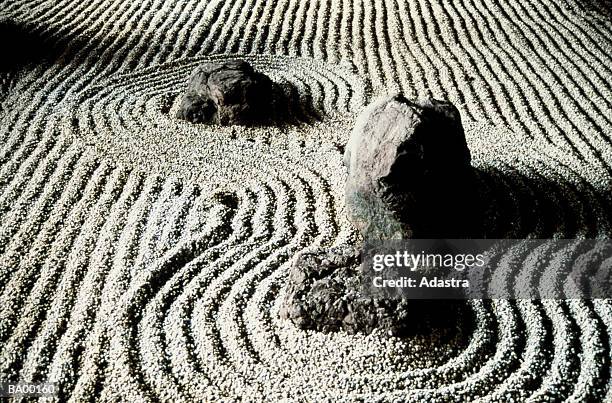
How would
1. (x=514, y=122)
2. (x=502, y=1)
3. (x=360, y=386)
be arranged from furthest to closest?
(x=502, y=1)
(x=514, y=122)
(x=360, y=386)

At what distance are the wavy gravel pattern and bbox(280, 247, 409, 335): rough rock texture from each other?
4cm

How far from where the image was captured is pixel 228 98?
104 inches

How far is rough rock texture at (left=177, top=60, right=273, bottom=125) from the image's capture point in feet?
8.65

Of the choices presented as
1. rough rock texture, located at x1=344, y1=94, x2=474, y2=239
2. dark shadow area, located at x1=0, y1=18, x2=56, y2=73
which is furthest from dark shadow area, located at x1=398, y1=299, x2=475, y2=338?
dark shadow area, located at x1=0, y1=18, x2=56, y2=73

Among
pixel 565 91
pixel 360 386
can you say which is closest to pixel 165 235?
pixel 360 386

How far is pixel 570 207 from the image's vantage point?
2105 millimetres

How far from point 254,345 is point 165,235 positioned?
1.85 feet

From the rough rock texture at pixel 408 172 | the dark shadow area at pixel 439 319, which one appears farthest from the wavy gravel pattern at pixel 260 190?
the rough rock texture at pixel 408 172

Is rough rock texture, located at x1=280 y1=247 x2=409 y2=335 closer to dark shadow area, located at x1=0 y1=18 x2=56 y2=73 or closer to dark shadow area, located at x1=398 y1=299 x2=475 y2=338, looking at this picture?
dark shadow area, located at x1=398 y1=299 x2=475 y2=338

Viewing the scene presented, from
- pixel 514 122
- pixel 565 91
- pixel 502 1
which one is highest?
pixel 502 1

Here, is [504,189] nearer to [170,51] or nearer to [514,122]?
[514,122]

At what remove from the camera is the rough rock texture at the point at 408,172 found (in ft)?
5.97

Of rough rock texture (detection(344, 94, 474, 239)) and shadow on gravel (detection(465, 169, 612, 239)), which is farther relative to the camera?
shadow on gravel (detection(465, 169, 612, 239))

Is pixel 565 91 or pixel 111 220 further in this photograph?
pixel 565 91
